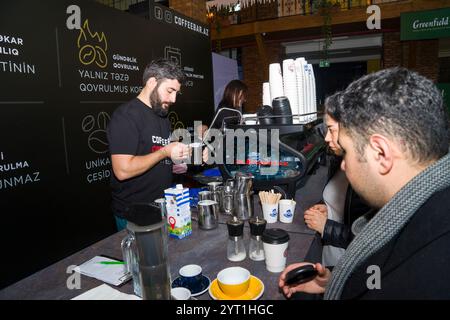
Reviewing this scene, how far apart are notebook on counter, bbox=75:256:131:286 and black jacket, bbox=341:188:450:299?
0.82 metres

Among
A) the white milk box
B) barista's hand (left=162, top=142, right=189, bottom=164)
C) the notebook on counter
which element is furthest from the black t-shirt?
the notebook on counter

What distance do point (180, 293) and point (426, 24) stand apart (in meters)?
7.62

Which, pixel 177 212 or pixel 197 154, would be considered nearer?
pixel 177 212

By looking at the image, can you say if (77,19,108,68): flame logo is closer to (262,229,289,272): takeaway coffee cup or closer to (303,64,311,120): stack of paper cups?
(303,64,311,120): stack of paper cups

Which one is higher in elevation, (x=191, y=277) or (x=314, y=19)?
(x=314, y=19)

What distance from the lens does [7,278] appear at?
7.26ft

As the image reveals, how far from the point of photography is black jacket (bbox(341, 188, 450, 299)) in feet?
2.25

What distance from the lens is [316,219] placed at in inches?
61.6

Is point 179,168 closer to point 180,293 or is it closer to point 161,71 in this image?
point 161,71

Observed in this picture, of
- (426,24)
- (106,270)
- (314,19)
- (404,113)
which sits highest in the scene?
(314,19)

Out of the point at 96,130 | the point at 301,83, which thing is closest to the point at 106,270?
the point at 301,83

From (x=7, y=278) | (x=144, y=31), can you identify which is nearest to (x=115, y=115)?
(x=7, y=278)

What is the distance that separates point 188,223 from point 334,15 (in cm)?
773
